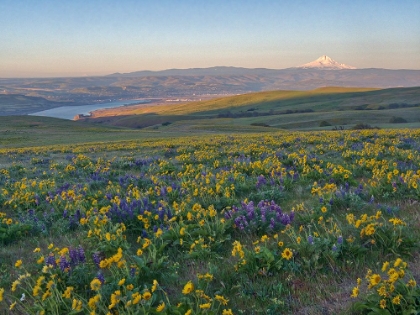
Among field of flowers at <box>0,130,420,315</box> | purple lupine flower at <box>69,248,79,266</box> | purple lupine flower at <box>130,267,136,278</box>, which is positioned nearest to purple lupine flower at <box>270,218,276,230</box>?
field of flowers at <box>0,130,420,315</box>

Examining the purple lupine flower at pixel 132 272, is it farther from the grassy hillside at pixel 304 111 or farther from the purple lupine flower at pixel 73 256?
the grassy hillside at pixel 304 111

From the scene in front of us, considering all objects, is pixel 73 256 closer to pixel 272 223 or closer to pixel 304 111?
pixel 272 223

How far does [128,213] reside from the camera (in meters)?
6.23

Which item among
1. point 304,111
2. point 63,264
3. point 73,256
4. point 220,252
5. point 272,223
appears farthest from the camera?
point 304,111

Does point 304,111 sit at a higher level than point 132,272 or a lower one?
lower

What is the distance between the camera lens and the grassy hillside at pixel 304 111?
2820 inches

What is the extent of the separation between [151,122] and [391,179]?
115509 millimetres

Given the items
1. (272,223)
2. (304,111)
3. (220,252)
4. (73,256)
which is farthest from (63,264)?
(304,111)

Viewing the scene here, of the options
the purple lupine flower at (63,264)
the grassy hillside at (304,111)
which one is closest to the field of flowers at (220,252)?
the purple lupine flower at (63,264)

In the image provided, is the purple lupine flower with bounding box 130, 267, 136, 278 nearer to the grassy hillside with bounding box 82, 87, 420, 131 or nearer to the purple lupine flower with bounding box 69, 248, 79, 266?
the purple lupine flower with bounding box 69, 248, 79, 266

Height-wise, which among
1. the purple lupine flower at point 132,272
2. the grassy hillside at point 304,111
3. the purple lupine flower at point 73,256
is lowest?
the grassy hillside at point 304,111

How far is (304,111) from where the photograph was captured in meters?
113

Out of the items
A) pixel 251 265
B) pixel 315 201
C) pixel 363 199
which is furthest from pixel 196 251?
pixel 363 199

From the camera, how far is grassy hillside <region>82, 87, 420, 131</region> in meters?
71.6
